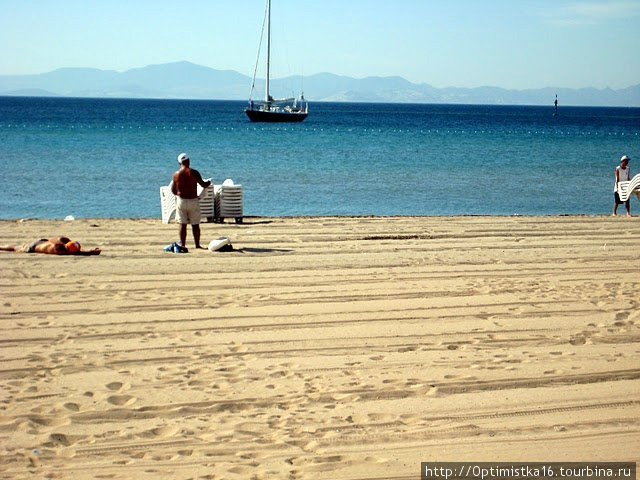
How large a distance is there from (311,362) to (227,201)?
26.5ft

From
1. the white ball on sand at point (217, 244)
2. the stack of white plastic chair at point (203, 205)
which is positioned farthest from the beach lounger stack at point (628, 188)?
the white ball on sand at point (217, 244)

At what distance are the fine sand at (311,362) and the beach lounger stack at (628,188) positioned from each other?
6142 millimetres

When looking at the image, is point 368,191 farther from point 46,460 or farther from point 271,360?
point 46,460

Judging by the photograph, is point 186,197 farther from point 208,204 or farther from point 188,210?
point 208,204

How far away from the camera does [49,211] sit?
1823 centimetres

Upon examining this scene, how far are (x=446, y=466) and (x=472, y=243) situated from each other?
7.44m

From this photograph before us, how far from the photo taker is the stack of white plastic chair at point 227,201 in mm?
13820

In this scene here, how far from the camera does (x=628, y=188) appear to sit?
16391 millimetres

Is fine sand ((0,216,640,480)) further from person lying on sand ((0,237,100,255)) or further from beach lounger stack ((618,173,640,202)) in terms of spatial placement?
beach lounger stack ((618,173,640,202))

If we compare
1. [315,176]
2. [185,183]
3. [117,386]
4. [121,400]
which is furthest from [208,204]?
[315,176]

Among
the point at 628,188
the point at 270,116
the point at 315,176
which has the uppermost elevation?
the point at 270,116

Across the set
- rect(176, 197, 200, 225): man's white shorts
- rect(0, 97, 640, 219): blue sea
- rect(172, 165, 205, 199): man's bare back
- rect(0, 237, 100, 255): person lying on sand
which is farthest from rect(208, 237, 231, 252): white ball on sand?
rect(0, 97, 640, 219): blue sea

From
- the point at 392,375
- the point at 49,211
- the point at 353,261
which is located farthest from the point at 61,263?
the point at 49,211

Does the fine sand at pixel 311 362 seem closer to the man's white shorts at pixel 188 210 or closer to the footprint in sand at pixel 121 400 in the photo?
the footprint in sand at pixel 121 400
